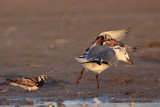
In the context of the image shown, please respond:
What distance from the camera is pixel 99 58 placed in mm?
14281

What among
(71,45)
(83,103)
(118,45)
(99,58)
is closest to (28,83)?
(99,58)

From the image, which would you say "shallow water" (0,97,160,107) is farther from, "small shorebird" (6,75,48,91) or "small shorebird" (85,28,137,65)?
"small shorebird" (85,28,137,65)

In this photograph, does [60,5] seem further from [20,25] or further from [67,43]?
[67,43]

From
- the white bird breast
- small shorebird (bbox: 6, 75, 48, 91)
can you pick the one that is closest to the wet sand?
small shorebird (bbox: 6, 75, 48, 91)

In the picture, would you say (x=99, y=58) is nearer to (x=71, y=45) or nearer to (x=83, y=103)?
(x=83, y=103)

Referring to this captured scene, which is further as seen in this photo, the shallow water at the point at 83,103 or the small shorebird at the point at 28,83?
the small shorebird at the point at 28,83

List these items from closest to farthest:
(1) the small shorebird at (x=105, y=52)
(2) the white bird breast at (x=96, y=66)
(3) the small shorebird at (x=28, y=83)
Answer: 1. (3) the small shorebird at (x=28, y=83)
2. (1) the small shorebird at (x=105, y=52)
3. (2) the white bird breast at (x=96, y=66)

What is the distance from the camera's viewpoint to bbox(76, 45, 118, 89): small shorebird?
46.3ft

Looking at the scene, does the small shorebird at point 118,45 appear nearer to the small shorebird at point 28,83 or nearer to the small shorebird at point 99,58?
the small shorebird at point 99,58

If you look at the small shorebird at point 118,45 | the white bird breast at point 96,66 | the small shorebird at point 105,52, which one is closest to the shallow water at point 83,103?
the small shorebird at point 105,52

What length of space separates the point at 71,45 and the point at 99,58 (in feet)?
32.5

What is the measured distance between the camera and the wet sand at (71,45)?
14.8 metres

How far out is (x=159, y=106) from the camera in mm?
12883

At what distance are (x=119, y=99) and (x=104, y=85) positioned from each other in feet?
5.77
